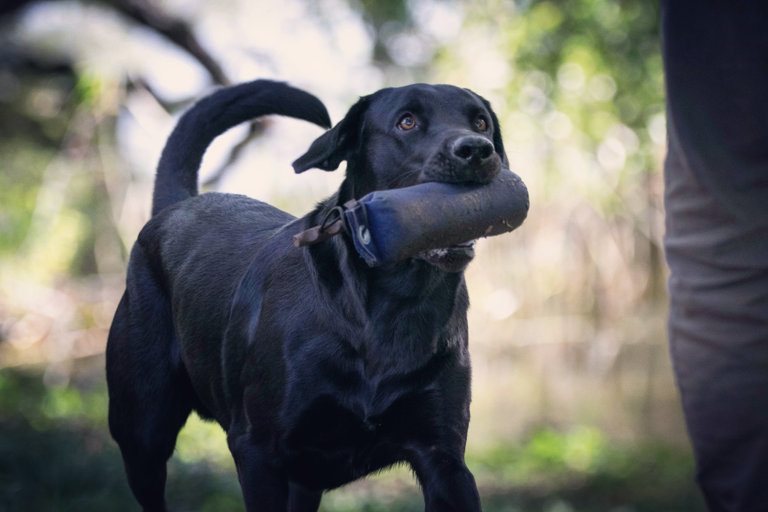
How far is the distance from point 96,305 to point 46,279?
1.24 meters

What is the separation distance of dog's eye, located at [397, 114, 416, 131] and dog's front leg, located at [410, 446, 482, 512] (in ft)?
2.84

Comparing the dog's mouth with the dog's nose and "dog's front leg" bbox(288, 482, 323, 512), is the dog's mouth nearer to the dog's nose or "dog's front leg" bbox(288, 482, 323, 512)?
the dog's nose

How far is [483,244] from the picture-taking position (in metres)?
8.40

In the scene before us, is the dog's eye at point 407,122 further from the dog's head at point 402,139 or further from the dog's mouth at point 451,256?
the dog's mouth at point 451,256

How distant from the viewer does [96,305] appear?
29.1 feet

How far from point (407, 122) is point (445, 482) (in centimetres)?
97

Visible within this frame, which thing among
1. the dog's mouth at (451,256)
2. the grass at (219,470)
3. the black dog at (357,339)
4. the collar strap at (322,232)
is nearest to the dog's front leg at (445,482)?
the black dog at (357,339)

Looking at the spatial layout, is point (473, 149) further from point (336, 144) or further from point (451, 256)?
point (336, 144)

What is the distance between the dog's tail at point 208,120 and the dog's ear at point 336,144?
1.26 feet

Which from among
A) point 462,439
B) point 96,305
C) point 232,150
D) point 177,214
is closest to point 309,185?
point 232,150

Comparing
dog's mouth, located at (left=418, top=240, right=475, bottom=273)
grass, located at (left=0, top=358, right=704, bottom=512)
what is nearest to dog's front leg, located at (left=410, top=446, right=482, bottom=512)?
dog's mouth, located at (left=418, top=240, right=475, bottom=273)

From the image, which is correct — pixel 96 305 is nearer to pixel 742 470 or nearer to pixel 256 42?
pixel 256 42

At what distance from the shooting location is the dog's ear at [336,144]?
6.92ft

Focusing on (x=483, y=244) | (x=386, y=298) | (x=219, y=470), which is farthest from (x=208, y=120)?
(x=483, y=244)
